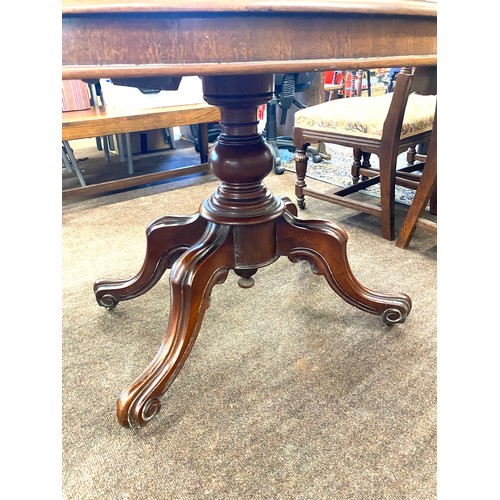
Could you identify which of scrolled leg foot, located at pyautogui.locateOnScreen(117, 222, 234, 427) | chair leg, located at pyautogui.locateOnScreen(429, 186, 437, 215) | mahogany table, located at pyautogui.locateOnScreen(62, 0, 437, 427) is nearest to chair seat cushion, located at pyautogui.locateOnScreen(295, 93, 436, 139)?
chair leg, located at pyautogui.locateOnScreen(429, 186, 437, 215)

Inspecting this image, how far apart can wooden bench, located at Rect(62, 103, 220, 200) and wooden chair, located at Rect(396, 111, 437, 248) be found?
124cm

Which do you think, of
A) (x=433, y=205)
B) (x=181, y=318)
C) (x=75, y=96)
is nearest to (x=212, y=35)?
(x=181, y=318)

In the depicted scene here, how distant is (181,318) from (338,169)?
1897 millimetres

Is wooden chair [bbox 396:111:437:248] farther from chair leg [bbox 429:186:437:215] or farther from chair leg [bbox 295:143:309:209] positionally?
chair leg [bbox 295:143:309:209]

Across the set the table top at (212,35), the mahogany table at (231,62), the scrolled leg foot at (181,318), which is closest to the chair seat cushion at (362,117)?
the mahogany table at (231,62)

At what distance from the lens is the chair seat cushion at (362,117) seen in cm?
146

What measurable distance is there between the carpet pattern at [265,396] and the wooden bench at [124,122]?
84cm

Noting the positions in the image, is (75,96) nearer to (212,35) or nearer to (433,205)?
(433,205)

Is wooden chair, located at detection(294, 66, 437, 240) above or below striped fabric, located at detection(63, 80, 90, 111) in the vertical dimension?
below

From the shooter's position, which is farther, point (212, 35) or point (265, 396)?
point (265, 396)

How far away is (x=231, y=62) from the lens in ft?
1.40

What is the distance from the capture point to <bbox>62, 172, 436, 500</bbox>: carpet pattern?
66cm

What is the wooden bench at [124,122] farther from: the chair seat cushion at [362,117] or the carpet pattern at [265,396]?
the carpet pattern at [265,396]
